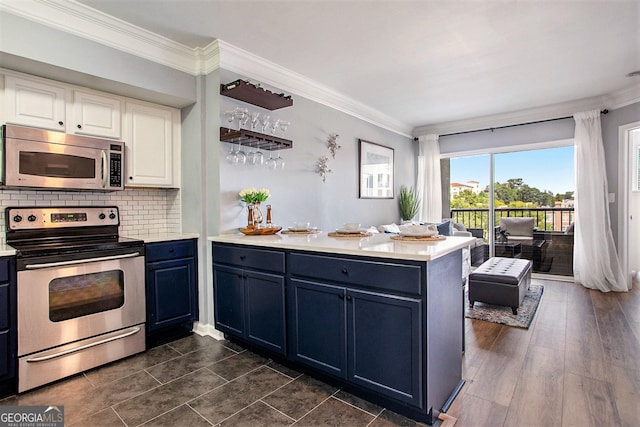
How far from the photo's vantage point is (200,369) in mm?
2414

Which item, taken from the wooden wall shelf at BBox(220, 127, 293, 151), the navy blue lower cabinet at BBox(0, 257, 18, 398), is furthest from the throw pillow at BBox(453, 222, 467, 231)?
the navy blue lower cabinet at BBox(0, 257, 18, 398)

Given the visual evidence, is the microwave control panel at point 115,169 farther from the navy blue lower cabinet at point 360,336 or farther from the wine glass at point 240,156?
the navy blue lower cabinet at point 360,336

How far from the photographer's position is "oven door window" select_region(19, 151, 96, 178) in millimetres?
2393

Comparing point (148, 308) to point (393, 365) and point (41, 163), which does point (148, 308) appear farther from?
point (393, 365)

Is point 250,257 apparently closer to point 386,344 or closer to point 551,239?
point 386,344

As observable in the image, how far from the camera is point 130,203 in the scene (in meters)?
3.21

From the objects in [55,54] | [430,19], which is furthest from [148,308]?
[430,19]

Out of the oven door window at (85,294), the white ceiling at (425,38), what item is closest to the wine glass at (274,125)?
the white ceiling at (425,38)

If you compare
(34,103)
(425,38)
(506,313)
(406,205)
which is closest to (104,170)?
(34,103)

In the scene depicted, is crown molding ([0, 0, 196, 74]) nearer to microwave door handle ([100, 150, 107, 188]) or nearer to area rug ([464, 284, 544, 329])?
microwave door handle ([100, 150, 107, 188])

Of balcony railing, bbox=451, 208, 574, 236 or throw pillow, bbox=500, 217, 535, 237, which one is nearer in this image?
balcony railing, bbox=451, 208, 574, 236

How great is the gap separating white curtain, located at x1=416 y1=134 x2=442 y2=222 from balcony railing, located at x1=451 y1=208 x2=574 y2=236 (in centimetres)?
35

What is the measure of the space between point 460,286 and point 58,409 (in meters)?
2.53

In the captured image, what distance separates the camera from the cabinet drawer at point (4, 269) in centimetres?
207
